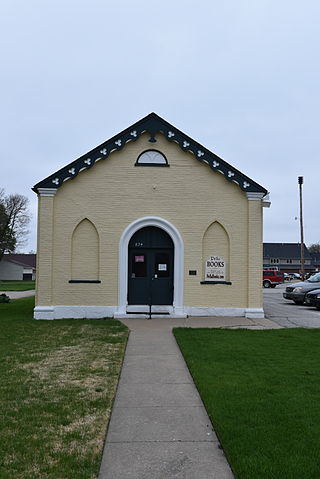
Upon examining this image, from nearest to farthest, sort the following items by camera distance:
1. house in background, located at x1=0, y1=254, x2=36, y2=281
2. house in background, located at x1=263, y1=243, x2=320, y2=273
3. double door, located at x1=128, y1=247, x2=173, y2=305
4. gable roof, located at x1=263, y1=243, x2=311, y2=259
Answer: double door, located at x1=128, y1=247, x2=173, y2=305 < house in background, located at x1=0, y1=254, x2=36, y2=281 < house in background, located at x1=263, y1=243, x2=320, y2=273 < gable roof, located at x1=263, y1=243, x2=311, y2=259

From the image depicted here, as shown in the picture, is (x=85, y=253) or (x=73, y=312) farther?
(x=85, y=253)

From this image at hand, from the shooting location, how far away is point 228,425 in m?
5.18

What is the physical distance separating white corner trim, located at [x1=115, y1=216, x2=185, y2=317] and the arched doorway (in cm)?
28

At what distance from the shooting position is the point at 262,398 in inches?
245

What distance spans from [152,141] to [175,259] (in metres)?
4.01

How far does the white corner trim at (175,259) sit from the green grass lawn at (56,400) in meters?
3.52

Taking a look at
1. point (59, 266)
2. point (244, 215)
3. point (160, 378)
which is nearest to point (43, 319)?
point (59, 266)

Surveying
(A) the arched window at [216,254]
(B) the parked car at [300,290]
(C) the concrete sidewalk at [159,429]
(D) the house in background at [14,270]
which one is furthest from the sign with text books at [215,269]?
(D) the house in background at [14,270]

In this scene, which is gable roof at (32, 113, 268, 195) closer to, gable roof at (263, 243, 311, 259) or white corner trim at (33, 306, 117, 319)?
white corner trim at (33, 306, 117, 319)

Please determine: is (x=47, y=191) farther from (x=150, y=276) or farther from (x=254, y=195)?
(x=254, y=195)

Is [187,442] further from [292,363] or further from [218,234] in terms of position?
[218,234]

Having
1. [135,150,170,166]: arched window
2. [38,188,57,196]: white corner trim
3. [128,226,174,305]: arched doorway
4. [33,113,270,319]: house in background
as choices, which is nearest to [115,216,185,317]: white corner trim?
[33,113,270,319]: house in background

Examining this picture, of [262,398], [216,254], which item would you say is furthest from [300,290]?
[262,398]

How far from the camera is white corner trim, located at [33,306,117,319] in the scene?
49.8 ft
